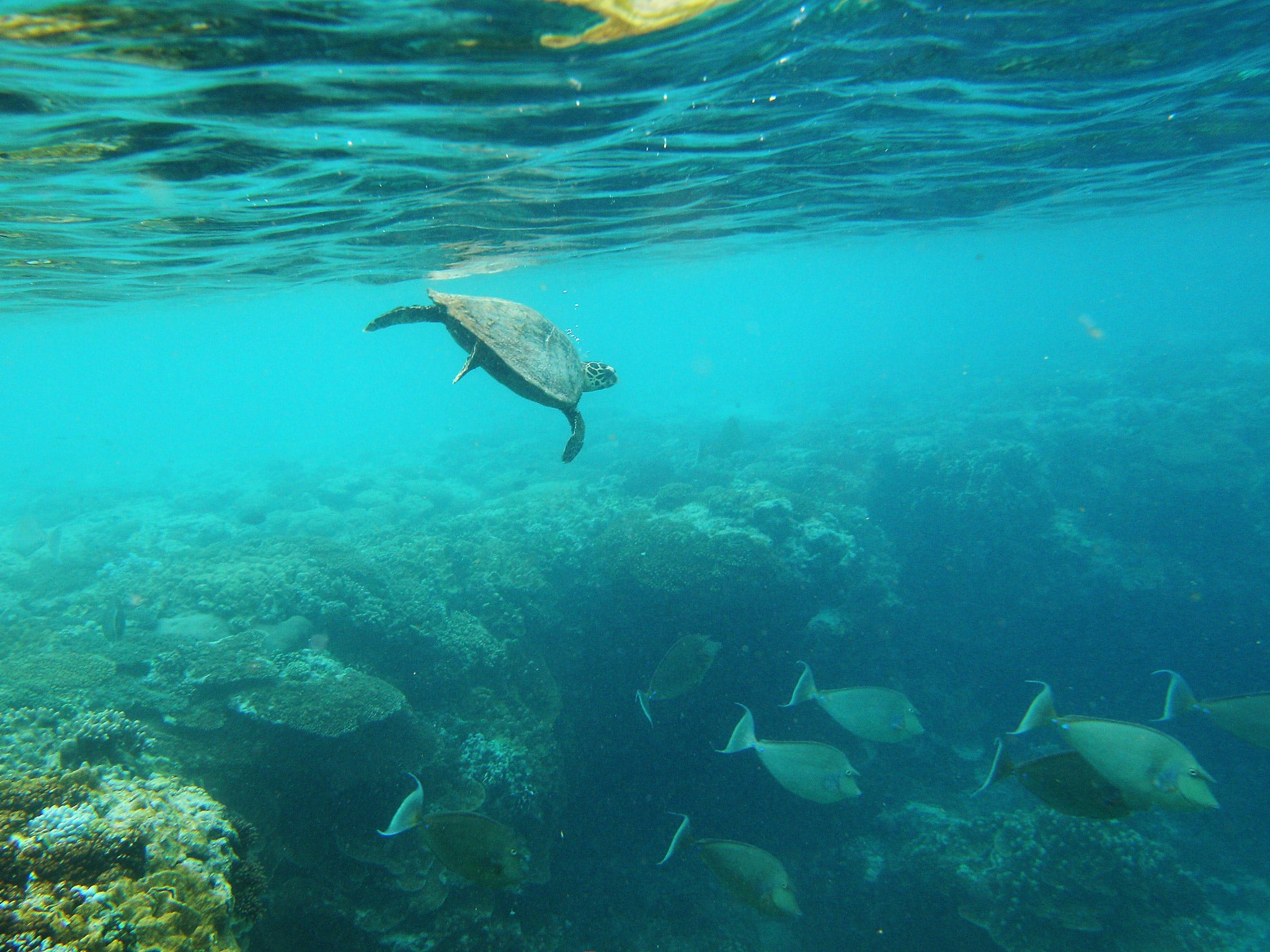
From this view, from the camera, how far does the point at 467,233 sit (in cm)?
1766

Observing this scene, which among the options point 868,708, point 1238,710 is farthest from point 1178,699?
point 868,708

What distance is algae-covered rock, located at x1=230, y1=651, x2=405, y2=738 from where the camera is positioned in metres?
7.92

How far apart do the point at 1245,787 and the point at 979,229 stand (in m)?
34.7

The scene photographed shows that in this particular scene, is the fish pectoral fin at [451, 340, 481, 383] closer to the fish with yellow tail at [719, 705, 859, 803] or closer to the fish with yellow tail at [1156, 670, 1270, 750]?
the fish with yellow tail at [719, 705, 859, 803]

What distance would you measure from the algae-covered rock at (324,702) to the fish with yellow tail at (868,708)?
6303mm

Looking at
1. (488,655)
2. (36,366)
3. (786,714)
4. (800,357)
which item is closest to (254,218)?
(488,655)

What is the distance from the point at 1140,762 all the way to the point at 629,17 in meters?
9.46

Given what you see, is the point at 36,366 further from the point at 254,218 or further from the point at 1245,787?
the point at 1245,787

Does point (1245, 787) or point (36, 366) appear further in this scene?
point (36, 366)

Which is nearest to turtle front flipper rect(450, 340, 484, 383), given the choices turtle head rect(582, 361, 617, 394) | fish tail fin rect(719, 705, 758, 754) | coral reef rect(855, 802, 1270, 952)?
turtle head rect(582, 361, 617, 394)

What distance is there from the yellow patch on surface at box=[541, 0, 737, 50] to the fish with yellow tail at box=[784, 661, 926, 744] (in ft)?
27.0

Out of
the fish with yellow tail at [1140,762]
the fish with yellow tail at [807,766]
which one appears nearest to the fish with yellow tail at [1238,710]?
the fish with yellow tail at [1140,762]

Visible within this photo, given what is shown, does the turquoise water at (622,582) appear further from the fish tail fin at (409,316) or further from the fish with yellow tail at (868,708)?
the fish tail fin at (409,316)

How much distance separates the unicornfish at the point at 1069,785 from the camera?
5043 millimetres
